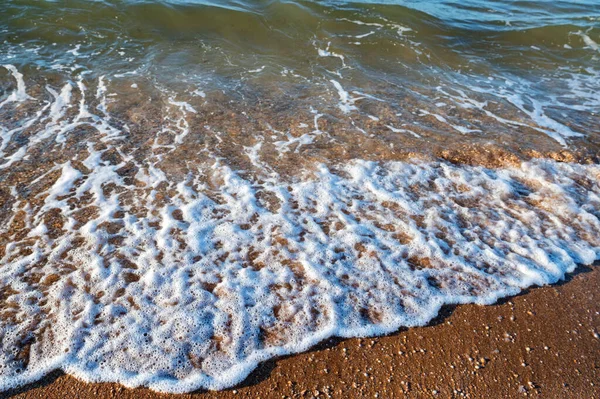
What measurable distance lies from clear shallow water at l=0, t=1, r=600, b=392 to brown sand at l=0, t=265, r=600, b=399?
12cm

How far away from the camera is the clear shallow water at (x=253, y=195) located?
290 cm

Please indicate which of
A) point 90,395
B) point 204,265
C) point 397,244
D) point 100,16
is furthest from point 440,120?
point 100,16

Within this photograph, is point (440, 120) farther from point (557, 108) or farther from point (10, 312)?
point (10, 312)

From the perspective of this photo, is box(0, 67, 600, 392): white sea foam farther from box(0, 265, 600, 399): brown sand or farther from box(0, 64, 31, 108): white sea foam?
box(0, 64, 31, 108): white sea foam

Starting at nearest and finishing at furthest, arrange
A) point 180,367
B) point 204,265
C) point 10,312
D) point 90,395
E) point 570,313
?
point 90,395 < point 180,367 < point 10,312 < point 570,313 < point 204,265

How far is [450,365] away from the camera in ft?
8.79

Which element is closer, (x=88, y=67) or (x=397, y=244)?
(x=397, y=244)

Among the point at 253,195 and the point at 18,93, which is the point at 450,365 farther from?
the point at 18,93

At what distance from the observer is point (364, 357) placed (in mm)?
2713

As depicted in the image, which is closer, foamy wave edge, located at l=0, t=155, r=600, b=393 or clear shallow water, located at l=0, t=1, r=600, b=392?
foamy wave edge, located at l=0, t=155, r=600, b=393

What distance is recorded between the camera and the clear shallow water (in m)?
2.90

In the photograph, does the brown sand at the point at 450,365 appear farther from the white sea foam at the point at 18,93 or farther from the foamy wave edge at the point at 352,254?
the white sea foam at the point at 18,93

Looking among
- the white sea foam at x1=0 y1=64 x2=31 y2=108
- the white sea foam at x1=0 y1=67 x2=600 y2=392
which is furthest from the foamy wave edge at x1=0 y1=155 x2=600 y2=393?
the white sea foam at x1=0 y1=64 x2=31 y2=108

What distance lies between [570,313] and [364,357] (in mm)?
1795
